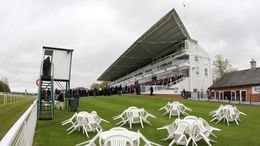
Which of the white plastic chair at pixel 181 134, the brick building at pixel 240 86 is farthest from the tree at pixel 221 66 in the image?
the white plastic chair at pixel 181 134

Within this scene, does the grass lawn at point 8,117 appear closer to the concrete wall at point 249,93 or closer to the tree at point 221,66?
the concrete wall at point 249,93

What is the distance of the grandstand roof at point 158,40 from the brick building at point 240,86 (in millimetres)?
11139

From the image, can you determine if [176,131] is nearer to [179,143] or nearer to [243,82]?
[179,143]

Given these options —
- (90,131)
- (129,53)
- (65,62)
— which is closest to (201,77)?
(129,53)

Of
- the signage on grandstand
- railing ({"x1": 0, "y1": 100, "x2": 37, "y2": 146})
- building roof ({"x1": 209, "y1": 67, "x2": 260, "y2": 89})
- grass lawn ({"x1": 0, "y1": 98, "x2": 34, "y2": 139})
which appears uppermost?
building roof ({"x1": 209, "y1": 67, "x2": 260, "y2": 89})

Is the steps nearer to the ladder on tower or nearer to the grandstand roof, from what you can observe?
the ladder on tower

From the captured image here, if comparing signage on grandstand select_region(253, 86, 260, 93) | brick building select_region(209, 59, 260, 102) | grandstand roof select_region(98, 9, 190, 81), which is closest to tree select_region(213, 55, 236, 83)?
grandstand roof select_region(98, 9, 190, 81)

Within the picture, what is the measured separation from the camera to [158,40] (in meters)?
55.3

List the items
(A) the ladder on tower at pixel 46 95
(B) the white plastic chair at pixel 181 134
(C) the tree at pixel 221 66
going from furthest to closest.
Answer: (C) the tree at pixel 221 66, (A) the ladder on tower at pixel 46 95, (B) the white plastic chair at pixel 181 134

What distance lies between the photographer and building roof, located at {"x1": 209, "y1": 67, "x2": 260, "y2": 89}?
37.1 meters

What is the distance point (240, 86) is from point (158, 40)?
20380mm

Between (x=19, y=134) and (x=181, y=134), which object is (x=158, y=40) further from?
(x=19, y=134)

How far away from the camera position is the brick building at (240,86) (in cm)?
3609

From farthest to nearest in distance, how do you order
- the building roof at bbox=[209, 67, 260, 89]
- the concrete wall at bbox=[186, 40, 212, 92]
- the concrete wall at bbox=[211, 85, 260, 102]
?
the concrete wall at bbox=[186, 40, 212, 92], the building roof at bbox=[209, 67, 260, 89], the concrete wall at bbox=[211, 85, 260, 102]
